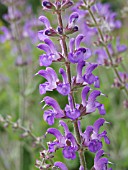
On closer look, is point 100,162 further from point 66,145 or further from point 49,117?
point 49,117

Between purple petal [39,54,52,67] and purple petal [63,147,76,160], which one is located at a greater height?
purple petal [39,54,52,67]

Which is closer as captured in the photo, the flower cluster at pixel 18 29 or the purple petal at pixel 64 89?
the purple petal at pixel 64 89

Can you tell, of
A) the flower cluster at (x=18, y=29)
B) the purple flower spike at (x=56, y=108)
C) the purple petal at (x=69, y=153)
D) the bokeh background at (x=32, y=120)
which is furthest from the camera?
the flower cluster at (x=18, y=29)

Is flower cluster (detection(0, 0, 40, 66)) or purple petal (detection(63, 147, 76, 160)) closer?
purple petal (detection(63, 147, 76, 160))

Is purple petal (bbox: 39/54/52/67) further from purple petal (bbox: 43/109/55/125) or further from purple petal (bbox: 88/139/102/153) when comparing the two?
purple petal (bbox: 88/139/102/153)

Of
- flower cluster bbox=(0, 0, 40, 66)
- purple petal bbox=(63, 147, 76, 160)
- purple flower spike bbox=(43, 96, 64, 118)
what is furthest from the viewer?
flower cluster bbox=(0, 0, 40, 66)

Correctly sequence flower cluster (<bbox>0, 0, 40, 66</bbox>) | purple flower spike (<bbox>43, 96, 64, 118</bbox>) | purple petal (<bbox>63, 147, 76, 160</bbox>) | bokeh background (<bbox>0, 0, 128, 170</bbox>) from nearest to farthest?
purple petal (<bbox>63, 147, 76, 160</bbox>)
purple flower spike (<bbox>43, 96, 64, 118</bbox>)
bokeh background (<bbox>0, 0, 128, 170</bbox>)
flower cluster (<bbox>0, 0, 40, 66</bbox>)

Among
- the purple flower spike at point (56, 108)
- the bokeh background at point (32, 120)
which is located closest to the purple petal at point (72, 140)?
the purple flower spike at point (56, 108)

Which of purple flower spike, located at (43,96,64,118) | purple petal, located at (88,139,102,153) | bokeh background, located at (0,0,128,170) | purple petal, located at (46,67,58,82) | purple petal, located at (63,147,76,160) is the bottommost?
purple petal, located at (63,147,76,160)

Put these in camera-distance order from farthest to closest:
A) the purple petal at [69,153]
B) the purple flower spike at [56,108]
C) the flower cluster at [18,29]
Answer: the flower cluster at [18,29] → the purple flower spike at [56,108] → the purple petal at [69,153]

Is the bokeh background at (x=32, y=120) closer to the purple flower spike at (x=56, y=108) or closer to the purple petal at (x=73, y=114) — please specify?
the purple flower spike at (x=56, y=108)

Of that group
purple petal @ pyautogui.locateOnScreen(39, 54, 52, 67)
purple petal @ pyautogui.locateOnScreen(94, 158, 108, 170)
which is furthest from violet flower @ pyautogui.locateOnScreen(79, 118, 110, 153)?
purple petal @ pyautogui.locateOnScreen(39, 54, 52, 67)
